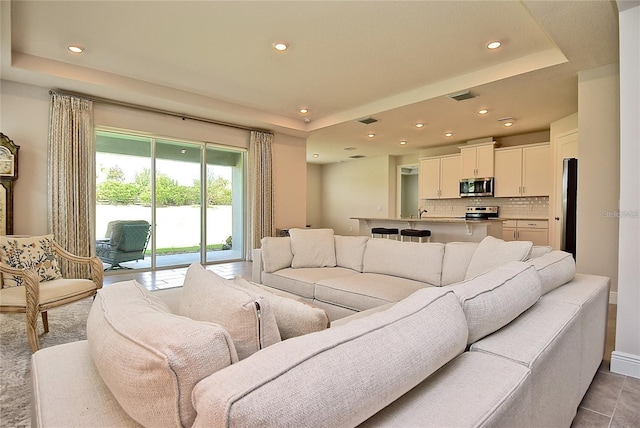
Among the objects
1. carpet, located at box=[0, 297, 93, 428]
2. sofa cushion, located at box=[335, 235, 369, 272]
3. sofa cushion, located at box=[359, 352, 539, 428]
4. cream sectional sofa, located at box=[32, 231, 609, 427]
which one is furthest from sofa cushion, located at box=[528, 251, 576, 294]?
carpet, located at box=[0, 297, 93, 428]

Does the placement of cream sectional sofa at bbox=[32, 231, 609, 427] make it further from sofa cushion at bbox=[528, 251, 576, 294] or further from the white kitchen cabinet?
the white kitchen cabinet

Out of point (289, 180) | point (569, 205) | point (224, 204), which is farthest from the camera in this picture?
point (289, 180)

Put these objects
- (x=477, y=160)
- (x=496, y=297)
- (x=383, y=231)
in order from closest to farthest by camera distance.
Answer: (x=496, y=297) < (x=383, y=231) < (x=477, y=160)

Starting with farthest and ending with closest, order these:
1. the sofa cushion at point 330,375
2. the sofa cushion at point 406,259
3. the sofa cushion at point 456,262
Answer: the sofa cushion at point 406,259 → the sofa cushion at point 456,262 → the sofa cushion at point 330,375

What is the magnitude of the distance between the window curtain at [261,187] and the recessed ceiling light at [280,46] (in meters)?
2.80

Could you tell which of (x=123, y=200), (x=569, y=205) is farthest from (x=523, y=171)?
(x=123, y=200)

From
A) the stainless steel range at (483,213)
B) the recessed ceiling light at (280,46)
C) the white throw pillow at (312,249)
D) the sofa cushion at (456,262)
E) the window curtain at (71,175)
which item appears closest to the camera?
the sofa cushion at (456,262)

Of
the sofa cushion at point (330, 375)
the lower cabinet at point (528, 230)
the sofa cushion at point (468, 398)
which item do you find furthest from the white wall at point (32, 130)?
the lower cabinet at point (528, 230)

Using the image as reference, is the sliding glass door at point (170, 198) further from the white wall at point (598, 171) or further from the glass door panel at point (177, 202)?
the white wall at point (598, 171)

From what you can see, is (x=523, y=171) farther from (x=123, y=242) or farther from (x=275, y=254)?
(x=123, y=242)

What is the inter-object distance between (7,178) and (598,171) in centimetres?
678

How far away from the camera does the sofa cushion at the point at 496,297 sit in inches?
42.8

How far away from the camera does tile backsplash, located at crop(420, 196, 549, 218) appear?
6.51 meters

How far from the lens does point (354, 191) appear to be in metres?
10.0
